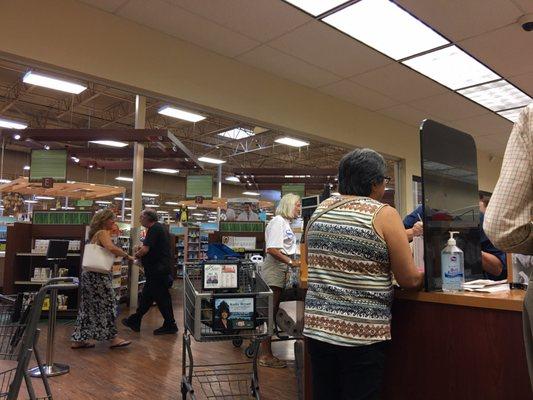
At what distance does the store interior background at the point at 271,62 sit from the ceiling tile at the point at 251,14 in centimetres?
1

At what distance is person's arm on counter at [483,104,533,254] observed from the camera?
1185 mm

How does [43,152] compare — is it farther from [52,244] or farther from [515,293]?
[515,293]

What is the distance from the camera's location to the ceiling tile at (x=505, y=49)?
4621 millimetres

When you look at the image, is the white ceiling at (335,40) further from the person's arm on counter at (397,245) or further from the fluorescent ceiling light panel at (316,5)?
the person's arm on counter at (397,245)

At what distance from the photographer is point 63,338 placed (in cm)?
571

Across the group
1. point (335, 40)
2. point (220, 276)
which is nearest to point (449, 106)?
point (335, 40)

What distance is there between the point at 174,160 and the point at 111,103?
2832mm

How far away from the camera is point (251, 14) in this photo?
4309 millimetres

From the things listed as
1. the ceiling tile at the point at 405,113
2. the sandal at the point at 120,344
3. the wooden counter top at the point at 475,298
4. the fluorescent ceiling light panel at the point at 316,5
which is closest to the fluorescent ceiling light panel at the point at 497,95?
the ceiling tile at the point at 405,113

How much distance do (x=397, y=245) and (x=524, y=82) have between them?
17.4 ft

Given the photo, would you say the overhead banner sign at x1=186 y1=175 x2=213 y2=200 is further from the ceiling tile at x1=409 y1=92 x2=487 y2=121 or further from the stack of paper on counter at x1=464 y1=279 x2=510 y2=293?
the stack of paper on counter at x1=464 y1=279 x2=510 y2=293

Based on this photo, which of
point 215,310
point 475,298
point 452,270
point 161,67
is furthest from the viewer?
point 161,67

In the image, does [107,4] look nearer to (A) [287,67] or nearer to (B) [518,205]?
(A) [287,67]

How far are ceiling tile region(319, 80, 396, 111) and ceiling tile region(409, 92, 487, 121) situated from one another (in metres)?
0.47
